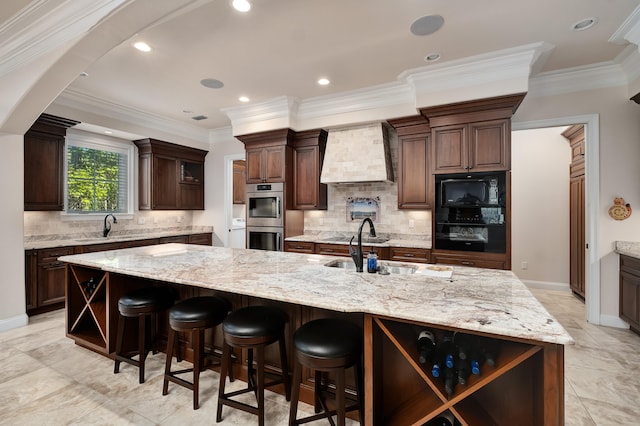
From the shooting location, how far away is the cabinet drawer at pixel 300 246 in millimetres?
4336

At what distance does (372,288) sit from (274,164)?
11.3ft

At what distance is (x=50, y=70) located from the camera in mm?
2469

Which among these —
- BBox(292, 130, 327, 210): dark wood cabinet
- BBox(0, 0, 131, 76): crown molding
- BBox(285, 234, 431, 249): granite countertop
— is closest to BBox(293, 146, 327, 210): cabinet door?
BBox(292, 130, 327, 210): dark wood cabinet

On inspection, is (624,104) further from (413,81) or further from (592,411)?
(592,411)

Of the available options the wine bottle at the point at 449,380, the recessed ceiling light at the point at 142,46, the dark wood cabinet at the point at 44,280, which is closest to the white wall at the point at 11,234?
the dark wood cabinet at the point at 44,280

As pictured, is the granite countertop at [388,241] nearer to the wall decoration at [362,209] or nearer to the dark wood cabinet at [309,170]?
the wall decoration at [362,209]

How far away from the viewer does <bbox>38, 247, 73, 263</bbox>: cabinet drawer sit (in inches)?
144

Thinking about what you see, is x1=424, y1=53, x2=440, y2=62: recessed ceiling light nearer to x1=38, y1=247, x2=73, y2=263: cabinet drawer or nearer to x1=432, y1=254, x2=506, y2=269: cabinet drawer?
x1=432, y1=254, x2=506, y2=269: cabinet drawer

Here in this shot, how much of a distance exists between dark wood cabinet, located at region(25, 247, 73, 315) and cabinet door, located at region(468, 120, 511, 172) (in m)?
5.31

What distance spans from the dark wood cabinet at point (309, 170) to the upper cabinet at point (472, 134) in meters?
1.67

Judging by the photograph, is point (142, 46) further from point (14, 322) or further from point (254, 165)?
point (14, 322)

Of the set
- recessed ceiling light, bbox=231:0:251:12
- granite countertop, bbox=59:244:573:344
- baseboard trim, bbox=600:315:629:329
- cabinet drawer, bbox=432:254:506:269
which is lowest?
baseboard trim, bbox=600:315:629:329

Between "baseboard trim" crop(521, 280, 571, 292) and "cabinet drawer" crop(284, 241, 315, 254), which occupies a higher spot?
"cabinet drawer" crop(284, 241, 315, 254)

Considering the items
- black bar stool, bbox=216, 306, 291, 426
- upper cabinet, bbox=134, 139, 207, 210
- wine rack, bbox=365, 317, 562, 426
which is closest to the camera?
wine rack, bbox=365, 317, 562, 426
